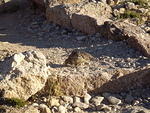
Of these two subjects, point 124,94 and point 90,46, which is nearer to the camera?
point 124,94

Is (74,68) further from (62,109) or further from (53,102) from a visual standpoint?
(62,109)

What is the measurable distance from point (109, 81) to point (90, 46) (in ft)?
8.48

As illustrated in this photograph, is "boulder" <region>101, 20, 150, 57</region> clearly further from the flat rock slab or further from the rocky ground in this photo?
the flat rock slab

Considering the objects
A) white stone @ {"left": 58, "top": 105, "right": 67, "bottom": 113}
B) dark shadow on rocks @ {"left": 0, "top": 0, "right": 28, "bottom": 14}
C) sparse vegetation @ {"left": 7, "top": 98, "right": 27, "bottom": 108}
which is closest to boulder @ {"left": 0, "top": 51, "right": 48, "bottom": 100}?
sparse vegetation @ {"left": 7, "top": 98, "right": 27, "bottom": 108}

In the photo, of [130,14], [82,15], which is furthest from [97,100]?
[130,14]

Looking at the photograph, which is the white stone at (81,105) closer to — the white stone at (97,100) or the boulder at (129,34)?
the white stone at (97,100)

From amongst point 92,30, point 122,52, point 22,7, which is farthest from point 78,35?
point 22,7

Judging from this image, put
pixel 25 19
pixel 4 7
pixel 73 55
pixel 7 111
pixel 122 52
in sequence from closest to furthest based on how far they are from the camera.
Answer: pixel 7 111 → pixel 73 55 → pixel 122 52 → pixel 25 19 → pixel 4 7

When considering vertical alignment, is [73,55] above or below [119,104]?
above

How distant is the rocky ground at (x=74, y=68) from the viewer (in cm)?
1050

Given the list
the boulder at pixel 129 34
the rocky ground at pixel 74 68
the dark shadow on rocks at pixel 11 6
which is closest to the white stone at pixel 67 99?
the rocky ground at pixel 74 68

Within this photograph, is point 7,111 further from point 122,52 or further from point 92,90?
point 122,52

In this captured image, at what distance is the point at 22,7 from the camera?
1850cm

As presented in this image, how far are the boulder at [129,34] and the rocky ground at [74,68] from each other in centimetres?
16
